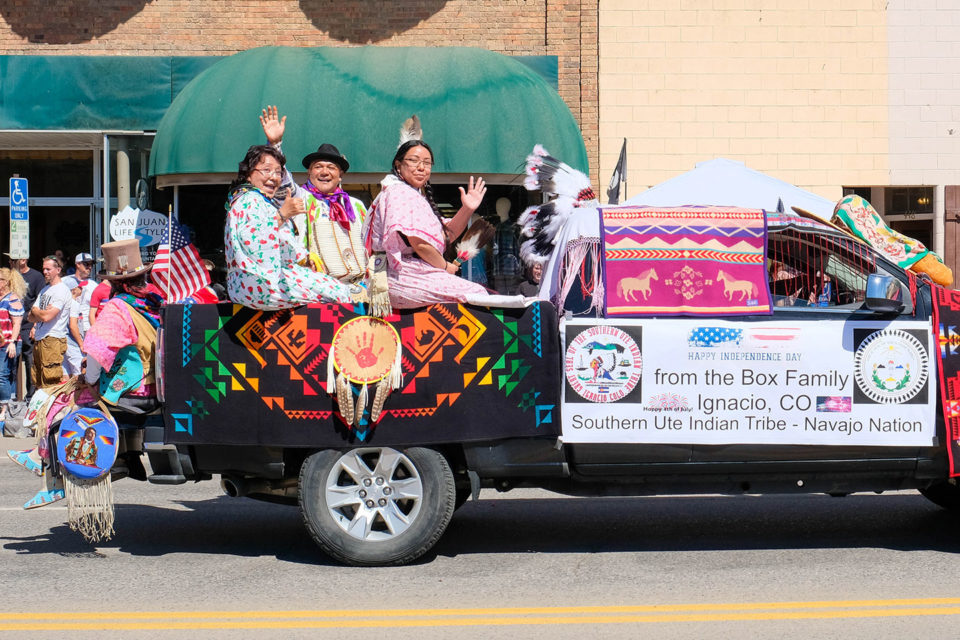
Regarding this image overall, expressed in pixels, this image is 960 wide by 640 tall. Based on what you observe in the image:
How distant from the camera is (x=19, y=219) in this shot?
49.1ft

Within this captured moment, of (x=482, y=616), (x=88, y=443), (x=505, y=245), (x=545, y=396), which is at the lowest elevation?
(x=482, y=616)

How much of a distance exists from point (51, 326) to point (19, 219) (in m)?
1.92

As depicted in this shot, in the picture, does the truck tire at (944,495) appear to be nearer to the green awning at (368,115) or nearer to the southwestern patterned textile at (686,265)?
the southwestern patterned textile at (686,265)

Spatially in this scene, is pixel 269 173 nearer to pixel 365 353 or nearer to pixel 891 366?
pixel 365 353

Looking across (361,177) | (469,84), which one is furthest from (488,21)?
(361,177)

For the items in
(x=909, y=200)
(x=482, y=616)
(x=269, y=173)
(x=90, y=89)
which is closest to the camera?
(x=482, y=616)

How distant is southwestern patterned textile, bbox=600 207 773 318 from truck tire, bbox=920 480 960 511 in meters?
1.95

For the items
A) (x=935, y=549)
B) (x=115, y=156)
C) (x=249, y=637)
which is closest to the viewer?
(x=249, y=637)

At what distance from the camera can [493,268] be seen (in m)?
14.2

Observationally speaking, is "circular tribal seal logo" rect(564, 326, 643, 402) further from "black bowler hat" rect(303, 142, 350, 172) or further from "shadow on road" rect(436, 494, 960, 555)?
Answer: "black bowler hat" rect(303, 142, 350, 172)

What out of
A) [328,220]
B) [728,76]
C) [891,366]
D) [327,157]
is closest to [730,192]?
[891,366]

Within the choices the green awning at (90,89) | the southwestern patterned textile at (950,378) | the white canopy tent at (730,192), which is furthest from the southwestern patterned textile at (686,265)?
the green awning at (90,89)

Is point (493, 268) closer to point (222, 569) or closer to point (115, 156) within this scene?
point (115, 156)

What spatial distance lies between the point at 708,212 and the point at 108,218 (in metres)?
11.9
